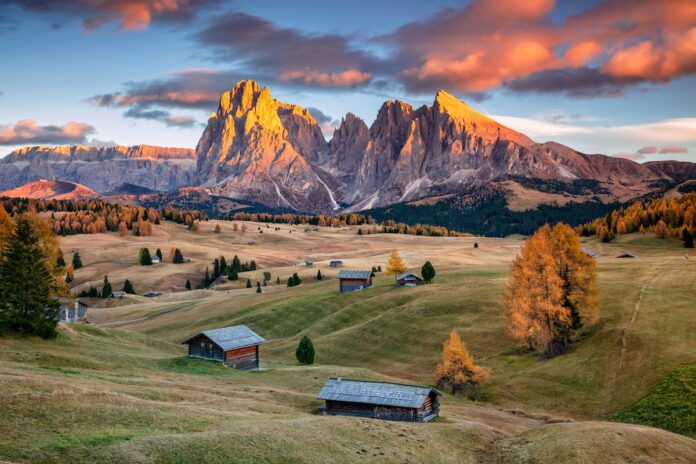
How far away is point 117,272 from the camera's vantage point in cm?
18562

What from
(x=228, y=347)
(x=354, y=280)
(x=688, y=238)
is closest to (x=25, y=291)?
(x=228, y=347)

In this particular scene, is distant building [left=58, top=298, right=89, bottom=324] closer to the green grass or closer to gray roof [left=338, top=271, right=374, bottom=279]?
gray roof [left=338, top=271, right=374, bottom=279]

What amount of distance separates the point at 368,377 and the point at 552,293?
947 inches

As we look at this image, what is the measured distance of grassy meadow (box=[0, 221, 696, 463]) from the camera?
31.9 meters

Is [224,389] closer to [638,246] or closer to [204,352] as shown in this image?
[204,352]

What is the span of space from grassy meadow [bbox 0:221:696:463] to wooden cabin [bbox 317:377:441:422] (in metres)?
2.12

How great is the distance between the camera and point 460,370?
62.3 meters

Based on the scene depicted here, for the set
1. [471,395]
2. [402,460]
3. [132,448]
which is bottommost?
[471,395]

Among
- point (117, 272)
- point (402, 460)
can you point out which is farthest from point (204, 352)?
point (117, 272)

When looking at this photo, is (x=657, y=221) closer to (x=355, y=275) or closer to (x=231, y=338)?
(x=355, y=275)

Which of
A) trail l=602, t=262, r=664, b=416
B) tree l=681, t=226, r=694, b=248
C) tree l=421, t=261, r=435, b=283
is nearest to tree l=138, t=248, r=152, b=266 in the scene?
tree l=421, t=261, r=435, b=283

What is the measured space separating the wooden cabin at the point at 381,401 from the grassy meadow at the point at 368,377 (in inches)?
83.4

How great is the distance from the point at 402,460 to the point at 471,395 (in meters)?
28.7

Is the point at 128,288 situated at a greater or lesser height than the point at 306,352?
lesser
